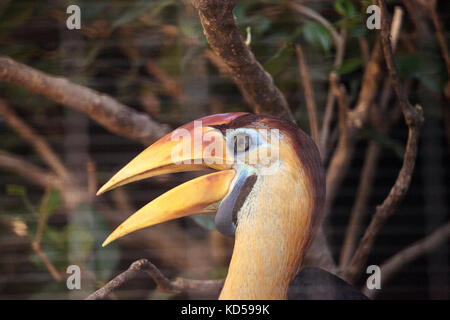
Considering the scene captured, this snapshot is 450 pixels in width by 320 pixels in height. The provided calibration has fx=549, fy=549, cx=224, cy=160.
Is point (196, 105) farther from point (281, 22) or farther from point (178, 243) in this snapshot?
point (178, 243)

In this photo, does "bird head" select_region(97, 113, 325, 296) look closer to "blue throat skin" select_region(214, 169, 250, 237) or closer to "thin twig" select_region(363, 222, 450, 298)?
"blue throat skin" select_region(214, 169, 250, 237)

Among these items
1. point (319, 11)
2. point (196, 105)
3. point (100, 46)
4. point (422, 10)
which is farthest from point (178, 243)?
point (422, 10)

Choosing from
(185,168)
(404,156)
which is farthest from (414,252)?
(185,168)

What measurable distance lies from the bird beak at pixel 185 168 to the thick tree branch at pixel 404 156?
31cm

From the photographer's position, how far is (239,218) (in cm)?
78

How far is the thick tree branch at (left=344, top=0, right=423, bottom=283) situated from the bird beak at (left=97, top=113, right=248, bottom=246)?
31 centimetres

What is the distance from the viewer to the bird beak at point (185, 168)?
2.53 feet

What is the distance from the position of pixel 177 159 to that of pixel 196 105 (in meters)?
0.40

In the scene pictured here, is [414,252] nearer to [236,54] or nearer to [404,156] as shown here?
[404,156]

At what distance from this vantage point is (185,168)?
0.79 metres

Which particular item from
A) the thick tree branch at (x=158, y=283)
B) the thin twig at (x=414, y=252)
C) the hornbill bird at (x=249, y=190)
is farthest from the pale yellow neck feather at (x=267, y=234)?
the thin twig at (x=414, y=252)
